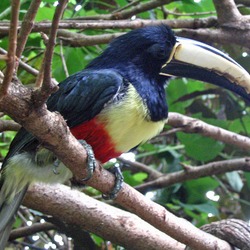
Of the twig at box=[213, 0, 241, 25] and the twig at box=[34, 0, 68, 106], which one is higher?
the twig at box=[34, 0, 68, 106]

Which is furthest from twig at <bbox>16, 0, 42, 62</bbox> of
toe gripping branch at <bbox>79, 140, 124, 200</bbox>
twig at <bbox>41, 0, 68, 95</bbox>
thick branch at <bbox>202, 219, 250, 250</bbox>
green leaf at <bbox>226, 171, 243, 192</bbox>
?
green leaf at <bbox>226, 171, 243, 192</bbox>

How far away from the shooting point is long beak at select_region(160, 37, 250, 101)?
82.1 inches

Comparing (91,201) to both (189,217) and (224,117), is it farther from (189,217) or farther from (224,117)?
(224,117)

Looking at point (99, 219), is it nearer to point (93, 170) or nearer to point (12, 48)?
point (93, 170)

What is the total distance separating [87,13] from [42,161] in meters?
0.99

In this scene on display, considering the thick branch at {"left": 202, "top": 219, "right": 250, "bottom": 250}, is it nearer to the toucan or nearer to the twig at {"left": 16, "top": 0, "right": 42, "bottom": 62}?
the toucan

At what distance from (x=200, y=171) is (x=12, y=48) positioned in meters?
1.57

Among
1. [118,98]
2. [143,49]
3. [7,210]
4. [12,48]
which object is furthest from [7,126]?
[12,48]

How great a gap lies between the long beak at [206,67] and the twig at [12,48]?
1.07 meters

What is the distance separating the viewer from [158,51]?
87.7 inches

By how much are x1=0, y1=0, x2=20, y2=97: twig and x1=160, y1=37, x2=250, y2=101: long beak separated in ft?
3.50

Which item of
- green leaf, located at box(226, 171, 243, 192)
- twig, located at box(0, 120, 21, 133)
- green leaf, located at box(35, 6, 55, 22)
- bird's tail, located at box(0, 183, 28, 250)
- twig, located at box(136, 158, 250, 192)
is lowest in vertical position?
green leaf, located at box(226, 171, 243, 192)

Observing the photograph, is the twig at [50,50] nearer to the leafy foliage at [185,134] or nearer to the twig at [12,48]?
the twig at [12,48]

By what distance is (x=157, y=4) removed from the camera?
247cm
